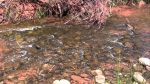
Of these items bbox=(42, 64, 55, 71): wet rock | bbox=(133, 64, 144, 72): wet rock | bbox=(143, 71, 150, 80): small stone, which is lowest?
bbox=(143, 71, 150, 80): small stone

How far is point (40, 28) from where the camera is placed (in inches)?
307

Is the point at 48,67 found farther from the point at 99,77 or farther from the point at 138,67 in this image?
the point at 138,67

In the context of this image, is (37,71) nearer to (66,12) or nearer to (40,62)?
(40,62)

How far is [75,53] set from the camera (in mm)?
6688

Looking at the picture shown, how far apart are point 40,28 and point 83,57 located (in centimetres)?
163

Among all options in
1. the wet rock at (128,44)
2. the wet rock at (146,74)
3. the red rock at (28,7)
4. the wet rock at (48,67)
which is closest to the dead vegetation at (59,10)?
the red rock at (28,7)

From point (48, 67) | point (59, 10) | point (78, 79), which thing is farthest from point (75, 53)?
point (59, 10)

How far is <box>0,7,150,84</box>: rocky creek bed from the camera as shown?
5.84 meters

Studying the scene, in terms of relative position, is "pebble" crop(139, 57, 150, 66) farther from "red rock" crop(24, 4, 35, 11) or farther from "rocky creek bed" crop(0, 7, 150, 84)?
"red rock" crop(24, 4, 35, 11)

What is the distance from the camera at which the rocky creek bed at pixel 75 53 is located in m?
5.84

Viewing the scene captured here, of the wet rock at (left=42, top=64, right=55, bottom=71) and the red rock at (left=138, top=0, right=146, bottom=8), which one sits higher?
the red rock at (left=138, top=0, right=146, bottom=8)

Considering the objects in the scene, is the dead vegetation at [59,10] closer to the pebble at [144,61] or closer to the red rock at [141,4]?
the red rock at [141,4]

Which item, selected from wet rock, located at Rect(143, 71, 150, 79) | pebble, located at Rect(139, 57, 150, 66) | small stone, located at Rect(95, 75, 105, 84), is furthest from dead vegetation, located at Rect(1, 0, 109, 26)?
small stone, located at Rect(95, 75, 105, 84)

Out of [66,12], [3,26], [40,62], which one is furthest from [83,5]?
[40,62]
